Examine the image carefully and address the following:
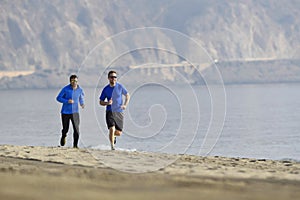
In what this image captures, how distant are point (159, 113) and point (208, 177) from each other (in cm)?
619

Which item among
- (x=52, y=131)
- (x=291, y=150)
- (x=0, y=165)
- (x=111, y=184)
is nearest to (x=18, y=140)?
(x=52, y=131)

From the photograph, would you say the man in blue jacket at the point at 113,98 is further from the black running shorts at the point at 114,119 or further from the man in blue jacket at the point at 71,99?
the man in blue jacket at the point at 71,99

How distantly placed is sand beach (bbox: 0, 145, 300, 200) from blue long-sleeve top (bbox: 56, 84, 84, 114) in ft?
4.59

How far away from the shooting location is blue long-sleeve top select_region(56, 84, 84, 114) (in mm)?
Answer: 17844

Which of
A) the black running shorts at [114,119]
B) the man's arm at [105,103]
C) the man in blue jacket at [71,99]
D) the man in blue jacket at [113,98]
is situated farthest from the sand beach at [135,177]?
the man in blue jacket at [71,99]

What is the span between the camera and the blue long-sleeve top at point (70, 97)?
703 inches

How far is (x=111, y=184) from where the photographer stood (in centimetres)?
1087

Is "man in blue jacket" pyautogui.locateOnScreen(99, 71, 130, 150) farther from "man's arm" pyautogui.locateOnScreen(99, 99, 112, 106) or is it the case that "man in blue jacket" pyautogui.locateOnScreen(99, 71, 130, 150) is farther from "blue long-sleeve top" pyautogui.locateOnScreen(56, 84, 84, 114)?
"blue long-sleeve top" pyautogui.locateOnScreen(56, 84, 84, 114)

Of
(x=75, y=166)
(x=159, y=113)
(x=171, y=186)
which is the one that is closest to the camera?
(x=171, y=186)

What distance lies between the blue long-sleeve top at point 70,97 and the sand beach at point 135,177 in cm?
140

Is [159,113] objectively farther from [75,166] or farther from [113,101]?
[75,166]

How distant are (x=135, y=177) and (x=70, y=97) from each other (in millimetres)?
6416

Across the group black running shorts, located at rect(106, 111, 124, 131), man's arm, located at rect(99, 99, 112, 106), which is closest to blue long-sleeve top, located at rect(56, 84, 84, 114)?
black running shorts, located at rect(106, 111, 124, 131)

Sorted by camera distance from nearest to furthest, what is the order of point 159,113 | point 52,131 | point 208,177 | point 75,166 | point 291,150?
point 208,177
point 75,166
point 159,113
point 291,150
point 52,131
